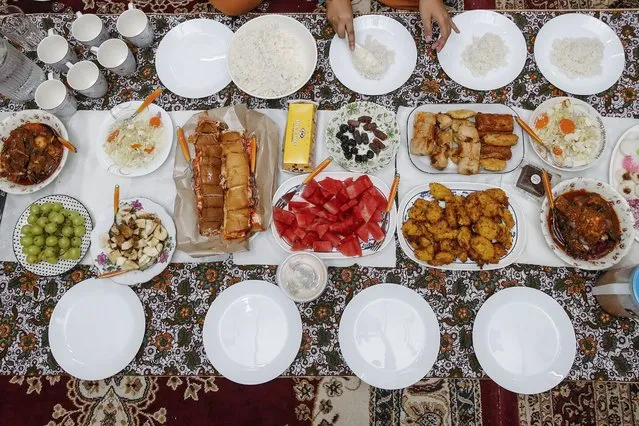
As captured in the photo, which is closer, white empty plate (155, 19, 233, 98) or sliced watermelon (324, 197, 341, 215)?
sliced watermelon (324, 197, 341, 215)

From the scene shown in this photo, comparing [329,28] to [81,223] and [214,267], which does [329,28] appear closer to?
[214,267]

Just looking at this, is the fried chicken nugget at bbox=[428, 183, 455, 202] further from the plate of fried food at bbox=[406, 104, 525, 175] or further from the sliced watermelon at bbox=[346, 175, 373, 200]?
the sliced watermelon at bbox=[346, 175, 373, 200]

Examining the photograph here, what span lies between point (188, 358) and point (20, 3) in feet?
8.28

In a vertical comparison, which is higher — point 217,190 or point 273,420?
point 217,190

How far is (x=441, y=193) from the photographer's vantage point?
6.80ft

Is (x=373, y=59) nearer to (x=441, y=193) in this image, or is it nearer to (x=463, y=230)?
(x=441, y=193)

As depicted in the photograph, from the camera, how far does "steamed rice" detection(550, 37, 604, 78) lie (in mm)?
2264

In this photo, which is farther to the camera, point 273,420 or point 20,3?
point 20,3

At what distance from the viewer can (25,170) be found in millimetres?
2172

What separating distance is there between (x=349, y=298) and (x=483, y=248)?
2.15 feet

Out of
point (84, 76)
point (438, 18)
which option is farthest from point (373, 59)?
point (84, 76)

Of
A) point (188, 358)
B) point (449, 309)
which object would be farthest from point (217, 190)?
point (449, 309)

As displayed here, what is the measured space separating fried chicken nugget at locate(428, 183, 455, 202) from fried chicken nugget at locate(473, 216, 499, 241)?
6.7 inches

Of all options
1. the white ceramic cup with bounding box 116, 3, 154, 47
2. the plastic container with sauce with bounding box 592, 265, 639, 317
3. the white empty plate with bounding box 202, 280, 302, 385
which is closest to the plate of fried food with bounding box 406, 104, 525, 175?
the plastic container with sauce with bounding box 592, 265, 639, 317
